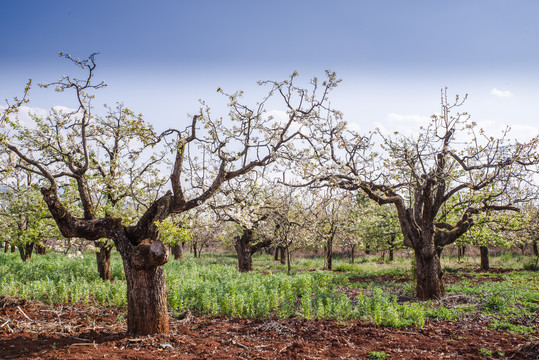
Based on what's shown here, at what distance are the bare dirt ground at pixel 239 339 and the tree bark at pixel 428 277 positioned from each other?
Result: 2931 mm

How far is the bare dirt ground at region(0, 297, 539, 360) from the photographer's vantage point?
6113 mm

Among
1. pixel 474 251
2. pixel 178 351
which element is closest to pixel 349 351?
pixel 178 351

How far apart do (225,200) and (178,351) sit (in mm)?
5758

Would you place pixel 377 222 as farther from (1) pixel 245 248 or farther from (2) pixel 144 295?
(2) pixel 144 295

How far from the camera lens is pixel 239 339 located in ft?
24.0

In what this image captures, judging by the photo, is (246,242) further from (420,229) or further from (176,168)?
(176,168)

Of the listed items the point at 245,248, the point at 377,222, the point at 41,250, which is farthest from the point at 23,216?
the point at 377,222

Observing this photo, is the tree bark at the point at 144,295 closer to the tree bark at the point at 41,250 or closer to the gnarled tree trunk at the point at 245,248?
the gnarled tree trunk at the point at 245,248

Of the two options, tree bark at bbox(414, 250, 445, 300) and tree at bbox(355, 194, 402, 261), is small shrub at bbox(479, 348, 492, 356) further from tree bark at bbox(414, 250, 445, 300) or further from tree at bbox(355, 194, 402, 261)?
tree at bbox(355, 194, 402, 261)

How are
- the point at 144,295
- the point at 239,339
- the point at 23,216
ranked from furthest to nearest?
1. the point at 23,216
2. the point at 239,339
3. the point at 144,295

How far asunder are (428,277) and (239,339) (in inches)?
308

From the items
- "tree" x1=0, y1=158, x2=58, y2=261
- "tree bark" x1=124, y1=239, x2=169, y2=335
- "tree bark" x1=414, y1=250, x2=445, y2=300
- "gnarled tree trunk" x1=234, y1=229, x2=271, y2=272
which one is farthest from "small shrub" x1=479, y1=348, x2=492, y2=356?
"gnarled tree trunk" x1=234, y1=229, x2=271, y2=272

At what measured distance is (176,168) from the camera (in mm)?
7891

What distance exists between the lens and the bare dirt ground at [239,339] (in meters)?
6.11
